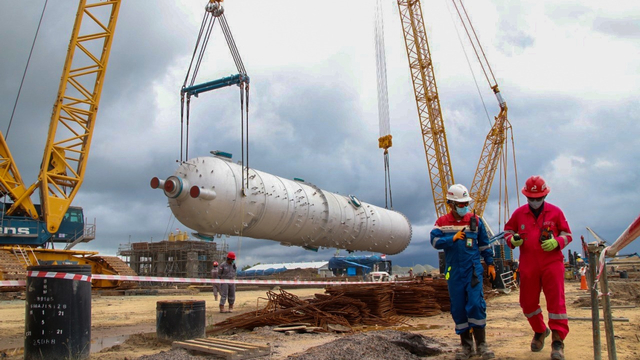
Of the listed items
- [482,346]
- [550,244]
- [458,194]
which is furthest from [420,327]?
[550,244]

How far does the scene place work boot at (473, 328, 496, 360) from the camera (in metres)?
4.64

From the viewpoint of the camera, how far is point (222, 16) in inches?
568

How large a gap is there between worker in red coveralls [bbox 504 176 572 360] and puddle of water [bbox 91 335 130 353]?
5335mm

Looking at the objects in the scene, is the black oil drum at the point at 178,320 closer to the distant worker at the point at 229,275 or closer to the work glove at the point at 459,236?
the work glove at the point at 459,236

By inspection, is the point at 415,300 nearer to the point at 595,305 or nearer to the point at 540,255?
the point at 540,255

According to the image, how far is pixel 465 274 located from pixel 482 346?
708 millimetres

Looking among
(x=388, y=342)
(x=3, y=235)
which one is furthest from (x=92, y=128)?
(x=388, y=342)

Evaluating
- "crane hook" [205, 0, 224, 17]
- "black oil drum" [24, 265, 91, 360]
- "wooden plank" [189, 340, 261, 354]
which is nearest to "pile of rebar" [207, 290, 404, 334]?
"wooden plank" [189, 340, 261, 354]

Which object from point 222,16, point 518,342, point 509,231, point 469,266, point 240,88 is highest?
point 222,16

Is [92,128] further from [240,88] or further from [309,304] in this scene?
[309,304]

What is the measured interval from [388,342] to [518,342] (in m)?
1.65

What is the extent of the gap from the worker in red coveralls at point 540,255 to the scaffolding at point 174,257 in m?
28.8

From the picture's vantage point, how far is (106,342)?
7.04 metres

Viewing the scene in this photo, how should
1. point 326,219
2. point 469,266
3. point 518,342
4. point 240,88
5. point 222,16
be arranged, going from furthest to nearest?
1. point 326,219
2. point 222,16
3. point 240,88
4. point 518,342
5. point 469,266
